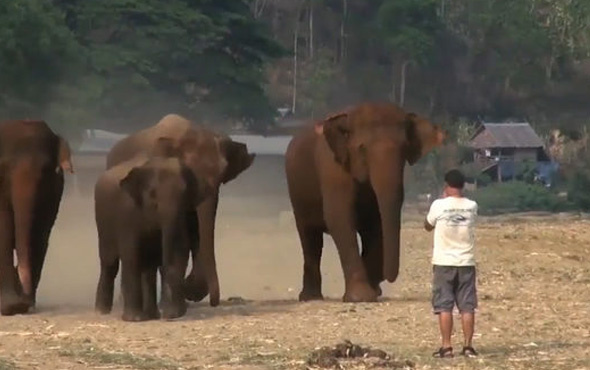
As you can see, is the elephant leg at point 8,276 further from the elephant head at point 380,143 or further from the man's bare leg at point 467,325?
the man's bare leg at point 467,325

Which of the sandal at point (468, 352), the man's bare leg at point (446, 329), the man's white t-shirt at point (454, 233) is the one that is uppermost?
the man's white t-shirt at point (454, 233)

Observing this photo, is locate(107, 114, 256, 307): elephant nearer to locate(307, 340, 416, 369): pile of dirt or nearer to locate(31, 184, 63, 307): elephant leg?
locate(31, 184, 63, 307): elephant leg

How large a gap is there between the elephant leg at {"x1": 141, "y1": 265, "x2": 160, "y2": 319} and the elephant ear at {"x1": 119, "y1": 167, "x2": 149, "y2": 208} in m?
0.72

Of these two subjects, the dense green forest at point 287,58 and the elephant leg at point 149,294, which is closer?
the elephant leg at point 149,294

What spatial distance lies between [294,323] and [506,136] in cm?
7852

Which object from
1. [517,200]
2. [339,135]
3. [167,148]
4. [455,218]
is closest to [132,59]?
[517,200]

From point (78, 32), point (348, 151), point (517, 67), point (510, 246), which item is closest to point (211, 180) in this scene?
point (348, 151)

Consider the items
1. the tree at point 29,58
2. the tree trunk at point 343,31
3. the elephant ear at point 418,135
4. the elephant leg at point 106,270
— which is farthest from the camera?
the tree trunk at point 343,31

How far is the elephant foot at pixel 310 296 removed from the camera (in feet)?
75.5

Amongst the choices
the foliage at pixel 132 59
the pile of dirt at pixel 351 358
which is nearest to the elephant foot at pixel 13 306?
the pile of dirt at pixel 351 358

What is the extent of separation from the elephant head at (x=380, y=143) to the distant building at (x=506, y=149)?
67.6m

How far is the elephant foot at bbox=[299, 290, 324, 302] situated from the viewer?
2302 cm

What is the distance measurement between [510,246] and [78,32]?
30.2 m

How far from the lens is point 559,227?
43.7 metres
